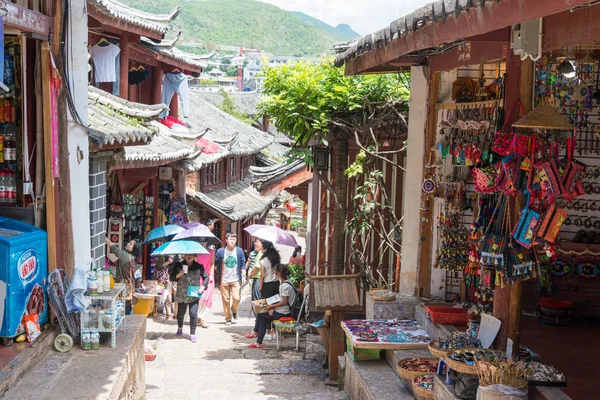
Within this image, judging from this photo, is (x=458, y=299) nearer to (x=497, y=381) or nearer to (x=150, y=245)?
(x=497, y=381)

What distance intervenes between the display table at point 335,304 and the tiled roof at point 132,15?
607 centimetres

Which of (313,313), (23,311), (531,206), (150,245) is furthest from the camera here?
(150,245)

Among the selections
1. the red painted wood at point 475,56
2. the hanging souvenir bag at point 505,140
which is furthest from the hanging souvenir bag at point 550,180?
the red painted wood at point 475,56

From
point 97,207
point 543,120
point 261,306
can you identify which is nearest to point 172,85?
point 261,306

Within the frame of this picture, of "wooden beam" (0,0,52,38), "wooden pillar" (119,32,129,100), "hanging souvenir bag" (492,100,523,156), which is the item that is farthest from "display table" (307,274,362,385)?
"wooden pillar" (119,32,129,100)

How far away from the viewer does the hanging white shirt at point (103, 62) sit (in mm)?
16109

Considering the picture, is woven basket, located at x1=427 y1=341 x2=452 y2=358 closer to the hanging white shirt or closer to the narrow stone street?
the narrow stone street

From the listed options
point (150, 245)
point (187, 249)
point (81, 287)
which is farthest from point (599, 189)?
point (150, 245)

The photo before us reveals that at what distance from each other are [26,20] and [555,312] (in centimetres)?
681

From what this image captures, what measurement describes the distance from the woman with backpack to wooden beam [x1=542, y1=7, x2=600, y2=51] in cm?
875

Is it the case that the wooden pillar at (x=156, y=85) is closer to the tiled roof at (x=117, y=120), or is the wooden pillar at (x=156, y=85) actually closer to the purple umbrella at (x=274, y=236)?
the purple umbrella at (x=274, y=236)

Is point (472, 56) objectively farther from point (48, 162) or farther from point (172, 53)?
point (172, 53)

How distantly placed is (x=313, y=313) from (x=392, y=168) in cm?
333

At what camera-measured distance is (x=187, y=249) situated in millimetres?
15203
